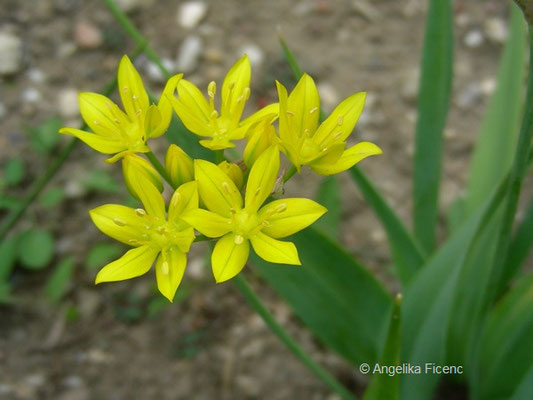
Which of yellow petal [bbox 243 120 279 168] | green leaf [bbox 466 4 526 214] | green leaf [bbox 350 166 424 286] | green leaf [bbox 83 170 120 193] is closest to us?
yellow petal [bbox 243 120 279 168]

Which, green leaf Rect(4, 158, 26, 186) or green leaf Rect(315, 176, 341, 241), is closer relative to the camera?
green leaf Rect(315, 176, 341, 241)

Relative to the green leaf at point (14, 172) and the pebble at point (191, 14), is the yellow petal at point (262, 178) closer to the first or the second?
the green leaf at point (14, 172)

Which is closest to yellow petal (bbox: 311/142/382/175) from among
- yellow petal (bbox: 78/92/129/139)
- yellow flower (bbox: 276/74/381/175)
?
yellow flower (bbox: 276/74/381/175)

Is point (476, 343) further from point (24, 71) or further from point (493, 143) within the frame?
point (24, 71)

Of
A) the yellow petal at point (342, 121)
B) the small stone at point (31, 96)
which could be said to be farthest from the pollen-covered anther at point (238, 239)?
the small stone at point (31, 96)

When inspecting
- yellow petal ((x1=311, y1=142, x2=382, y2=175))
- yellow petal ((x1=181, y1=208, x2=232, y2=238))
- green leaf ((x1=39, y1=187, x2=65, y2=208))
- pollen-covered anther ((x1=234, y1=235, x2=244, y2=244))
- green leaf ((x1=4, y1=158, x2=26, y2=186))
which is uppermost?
yellow petal ((x1=181, y1=208, x2=232, y2=238))

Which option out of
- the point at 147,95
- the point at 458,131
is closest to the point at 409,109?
the point at 458,131

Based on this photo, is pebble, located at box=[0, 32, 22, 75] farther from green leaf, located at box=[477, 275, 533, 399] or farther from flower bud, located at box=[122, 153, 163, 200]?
green leaf, located at box=[477, 275, 533, 399]
